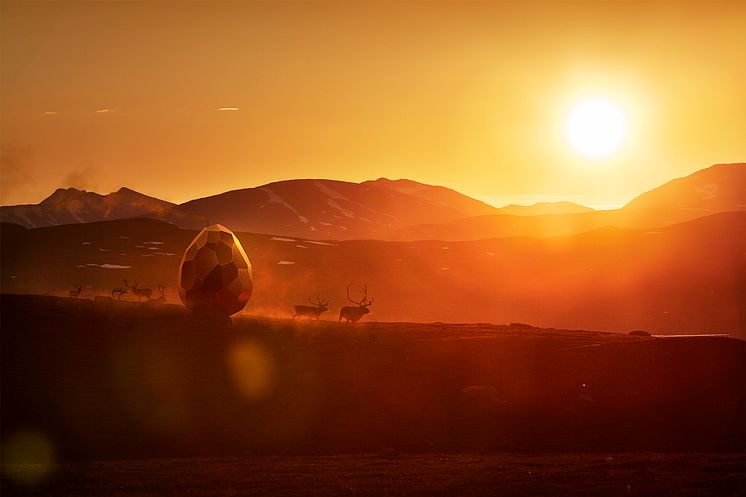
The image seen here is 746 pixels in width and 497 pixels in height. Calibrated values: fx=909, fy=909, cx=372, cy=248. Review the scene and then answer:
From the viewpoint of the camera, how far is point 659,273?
473 ft

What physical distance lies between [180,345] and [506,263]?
390 ft

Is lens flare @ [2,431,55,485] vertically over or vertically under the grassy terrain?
under

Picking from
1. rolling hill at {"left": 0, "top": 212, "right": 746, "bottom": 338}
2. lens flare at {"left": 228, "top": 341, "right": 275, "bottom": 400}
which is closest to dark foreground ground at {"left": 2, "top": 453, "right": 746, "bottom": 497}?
lens flare at {"left": 228, "top": 341, "right": 275, "bottom": 400}

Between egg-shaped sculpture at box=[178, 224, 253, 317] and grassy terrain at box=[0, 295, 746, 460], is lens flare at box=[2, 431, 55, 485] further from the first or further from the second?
egg-shaped sculpture at box=[178, 224, 253, 317]

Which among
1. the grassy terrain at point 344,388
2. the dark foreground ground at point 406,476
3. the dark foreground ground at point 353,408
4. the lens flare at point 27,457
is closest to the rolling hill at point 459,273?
the grassy terrain at point 344,388

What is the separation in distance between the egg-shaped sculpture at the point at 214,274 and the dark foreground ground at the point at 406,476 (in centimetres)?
1471

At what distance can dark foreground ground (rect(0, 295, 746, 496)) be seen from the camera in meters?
25.4

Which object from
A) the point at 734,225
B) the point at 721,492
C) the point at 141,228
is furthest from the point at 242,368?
the point at 734,225

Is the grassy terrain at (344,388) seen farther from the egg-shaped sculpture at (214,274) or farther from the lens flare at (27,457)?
the egg-shaped sculpture at (214,274)

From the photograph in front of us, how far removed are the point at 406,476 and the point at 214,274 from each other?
19048 millimetres

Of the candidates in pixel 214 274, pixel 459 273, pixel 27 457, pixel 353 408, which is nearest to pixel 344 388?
pixel 353 408

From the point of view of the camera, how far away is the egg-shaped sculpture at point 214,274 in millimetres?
41969

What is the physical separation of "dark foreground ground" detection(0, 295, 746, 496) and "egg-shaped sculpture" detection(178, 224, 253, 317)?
1163mm

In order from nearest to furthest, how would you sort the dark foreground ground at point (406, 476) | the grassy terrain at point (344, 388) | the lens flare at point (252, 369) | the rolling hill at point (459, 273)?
the dark foreground ground at point (406, 476) < the grassy terrain at point (344, 388) < the lens flare at point (252, 369) < the rolling hill at point (459, 273)
